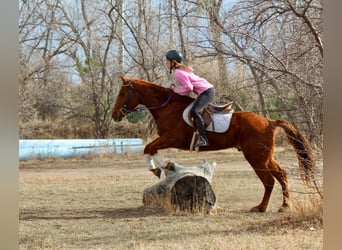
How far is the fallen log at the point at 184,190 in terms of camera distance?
3699 mm

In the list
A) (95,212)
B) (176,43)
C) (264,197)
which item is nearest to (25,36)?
(176,43)

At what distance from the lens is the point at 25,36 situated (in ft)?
12.3

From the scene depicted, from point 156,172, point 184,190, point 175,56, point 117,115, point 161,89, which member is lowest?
point 184,190

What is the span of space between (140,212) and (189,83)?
0.86 m

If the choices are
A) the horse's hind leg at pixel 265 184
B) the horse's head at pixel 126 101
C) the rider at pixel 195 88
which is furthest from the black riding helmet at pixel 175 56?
the horse's hind leg at pixel 265 184

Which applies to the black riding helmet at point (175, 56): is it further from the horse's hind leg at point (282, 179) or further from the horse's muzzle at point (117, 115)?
the horse's hind leg at point (282, 179)

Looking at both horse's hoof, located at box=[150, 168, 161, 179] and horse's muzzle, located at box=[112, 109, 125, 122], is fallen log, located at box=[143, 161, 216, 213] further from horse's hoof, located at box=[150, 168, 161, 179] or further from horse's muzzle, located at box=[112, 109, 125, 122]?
horse's muzzle, located at box=[112, 109, 125, 122]

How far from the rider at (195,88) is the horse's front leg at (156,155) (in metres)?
0.21

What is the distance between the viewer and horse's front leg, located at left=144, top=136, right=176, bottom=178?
3707 mm

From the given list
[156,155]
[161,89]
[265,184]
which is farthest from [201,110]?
[265,184]

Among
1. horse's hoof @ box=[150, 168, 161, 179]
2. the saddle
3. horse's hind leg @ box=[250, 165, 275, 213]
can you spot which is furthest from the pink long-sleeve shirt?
horse's hind leg @ box=[250, 165, 275, 213]

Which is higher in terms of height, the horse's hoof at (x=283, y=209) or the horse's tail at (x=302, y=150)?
the horse's tail at (x=302, y=150)

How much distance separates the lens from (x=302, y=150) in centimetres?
376

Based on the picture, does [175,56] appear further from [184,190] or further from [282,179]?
[282,179]
